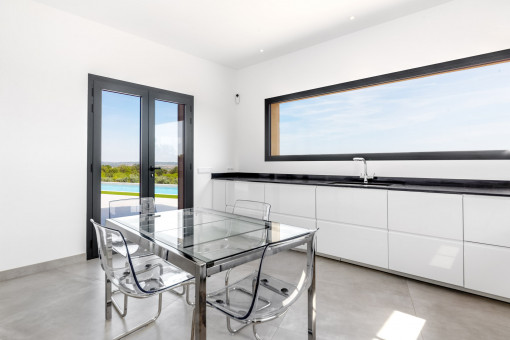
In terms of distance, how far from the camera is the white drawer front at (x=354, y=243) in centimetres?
284

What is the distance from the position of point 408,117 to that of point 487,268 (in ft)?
5.91

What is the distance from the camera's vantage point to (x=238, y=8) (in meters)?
3.02

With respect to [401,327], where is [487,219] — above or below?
above

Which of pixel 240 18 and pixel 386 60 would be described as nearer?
pixel 240 18

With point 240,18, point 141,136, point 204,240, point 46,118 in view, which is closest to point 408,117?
point 240,18

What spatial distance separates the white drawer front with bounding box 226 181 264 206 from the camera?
3.92 metres

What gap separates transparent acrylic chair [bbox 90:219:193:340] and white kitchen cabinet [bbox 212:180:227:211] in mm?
2464

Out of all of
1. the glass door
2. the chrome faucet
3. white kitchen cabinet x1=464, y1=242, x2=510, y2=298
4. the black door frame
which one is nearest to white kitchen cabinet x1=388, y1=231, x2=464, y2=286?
white kitchen cabinet x1=464, y1=242, x2=510, y2=298

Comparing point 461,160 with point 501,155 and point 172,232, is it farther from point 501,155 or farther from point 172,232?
point 172,232

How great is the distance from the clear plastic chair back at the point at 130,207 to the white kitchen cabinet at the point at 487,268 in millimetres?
3080

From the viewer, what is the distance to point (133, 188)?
3715mm

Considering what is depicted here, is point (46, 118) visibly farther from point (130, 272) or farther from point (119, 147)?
point (130, 272)

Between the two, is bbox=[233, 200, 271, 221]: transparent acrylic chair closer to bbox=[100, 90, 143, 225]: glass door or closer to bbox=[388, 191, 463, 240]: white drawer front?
bbox=[388, 191, 463, 240]: white drawer front

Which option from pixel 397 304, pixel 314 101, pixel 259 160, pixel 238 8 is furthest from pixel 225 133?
pixel 397 304
